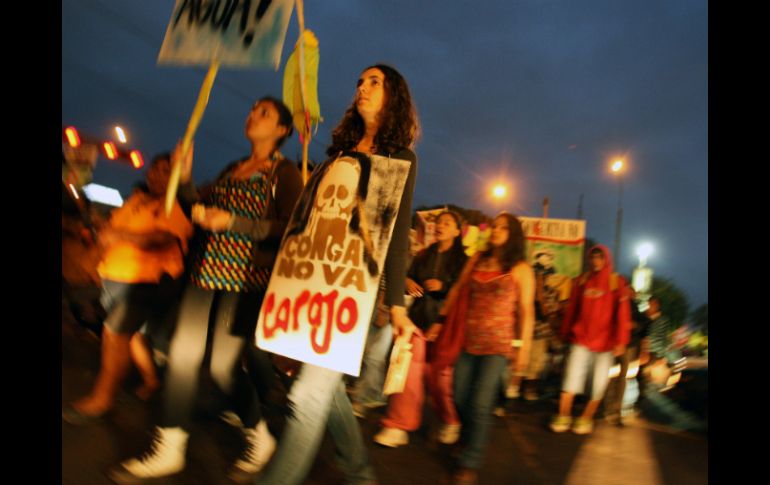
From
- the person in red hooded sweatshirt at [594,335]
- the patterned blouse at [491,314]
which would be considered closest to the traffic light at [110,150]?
the patterned blouse at [491,314]

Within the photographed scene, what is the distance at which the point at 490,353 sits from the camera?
11.0 ft

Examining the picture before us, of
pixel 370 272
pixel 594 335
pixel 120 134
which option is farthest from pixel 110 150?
pixel 594 335

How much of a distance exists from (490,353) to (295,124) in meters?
1.93

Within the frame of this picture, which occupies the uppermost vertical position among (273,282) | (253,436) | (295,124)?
(295,124)

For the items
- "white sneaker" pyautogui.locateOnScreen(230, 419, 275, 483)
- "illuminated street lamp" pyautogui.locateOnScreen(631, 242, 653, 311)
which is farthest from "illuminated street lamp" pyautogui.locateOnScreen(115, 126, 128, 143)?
"illuminated street lamp" pyautogui.locateOnScreen(631, 242, 653, 311)

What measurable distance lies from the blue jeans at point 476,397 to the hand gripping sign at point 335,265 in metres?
1.55

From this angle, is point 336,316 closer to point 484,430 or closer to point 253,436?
point 253,436

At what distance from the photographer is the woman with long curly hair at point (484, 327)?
3.20m

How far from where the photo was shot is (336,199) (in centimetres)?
217

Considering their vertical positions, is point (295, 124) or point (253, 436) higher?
point (295, 124)

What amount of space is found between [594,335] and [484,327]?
85.5 inches

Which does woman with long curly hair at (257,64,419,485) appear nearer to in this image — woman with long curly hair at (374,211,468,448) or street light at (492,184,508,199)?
woman with long curly hair at (374,211,468,448)

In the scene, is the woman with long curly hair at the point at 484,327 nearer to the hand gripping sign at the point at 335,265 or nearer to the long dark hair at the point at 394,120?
the long dark hair at the point at 394,120
